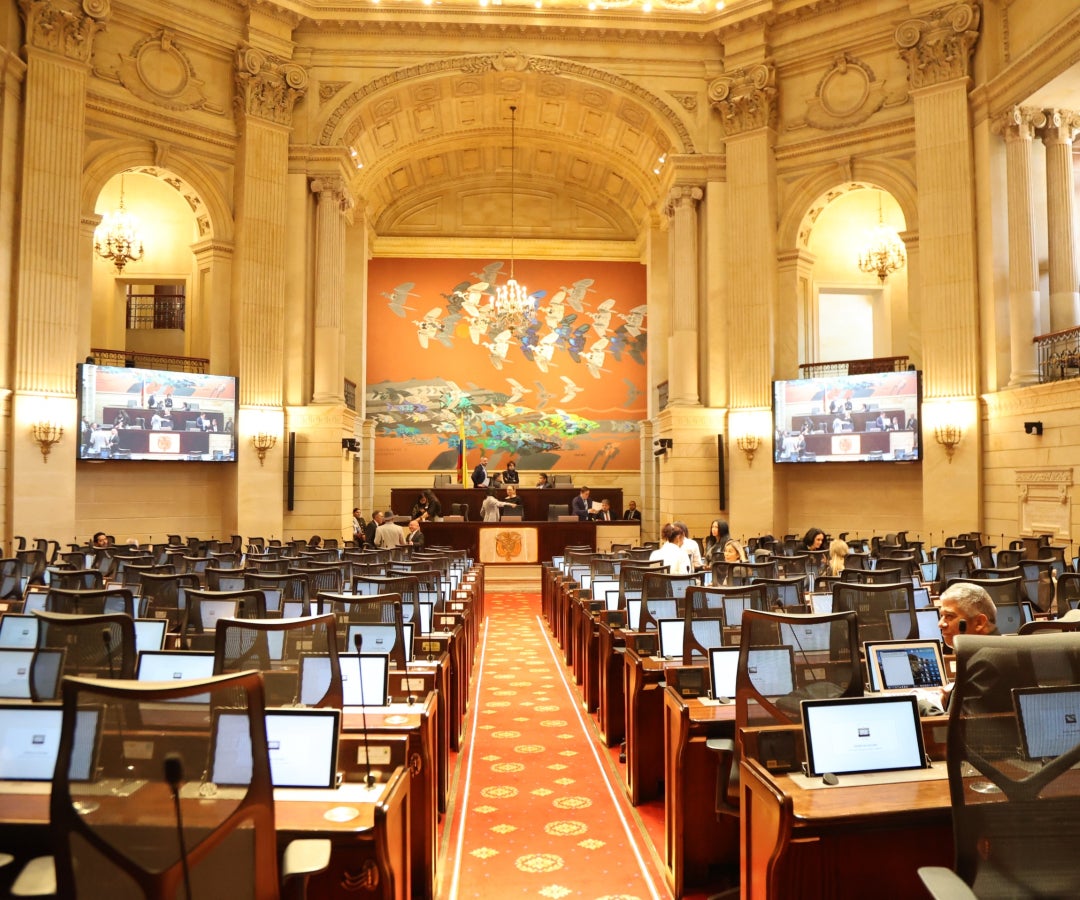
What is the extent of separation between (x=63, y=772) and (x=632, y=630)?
180 inches

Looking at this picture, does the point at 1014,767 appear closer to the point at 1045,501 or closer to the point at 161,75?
the point at 1045,501

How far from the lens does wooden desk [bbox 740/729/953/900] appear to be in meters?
2.51

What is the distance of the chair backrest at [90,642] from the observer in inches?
128

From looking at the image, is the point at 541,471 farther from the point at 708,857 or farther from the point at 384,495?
the point at 708,857

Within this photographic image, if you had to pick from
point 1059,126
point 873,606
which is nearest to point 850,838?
point 873,606

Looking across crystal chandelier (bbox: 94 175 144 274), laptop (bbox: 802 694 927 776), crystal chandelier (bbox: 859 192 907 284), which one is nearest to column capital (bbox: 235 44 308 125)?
crystal chandelier (bbox: 94 175 144 274)

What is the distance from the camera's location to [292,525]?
59.1 ft

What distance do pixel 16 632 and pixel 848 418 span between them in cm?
1513

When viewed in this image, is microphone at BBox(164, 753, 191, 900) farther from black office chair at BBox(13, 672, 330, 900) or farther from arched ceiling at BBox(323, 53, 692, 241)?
arched ceiling at BBox(323, 53, 692, 241)

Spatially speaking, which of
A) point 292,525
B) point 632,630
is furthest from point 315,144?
point 632,630

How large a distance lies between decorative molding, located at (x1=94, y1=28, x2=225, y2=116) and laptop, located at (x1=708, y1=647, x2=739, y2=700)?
16.8m

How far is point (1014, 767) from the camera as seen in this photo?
188 cm

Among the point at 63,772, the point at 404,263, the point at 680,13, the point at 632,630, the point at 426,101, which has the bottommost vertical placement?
the point at 632,630

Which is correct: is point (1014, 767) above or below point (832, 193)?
below
